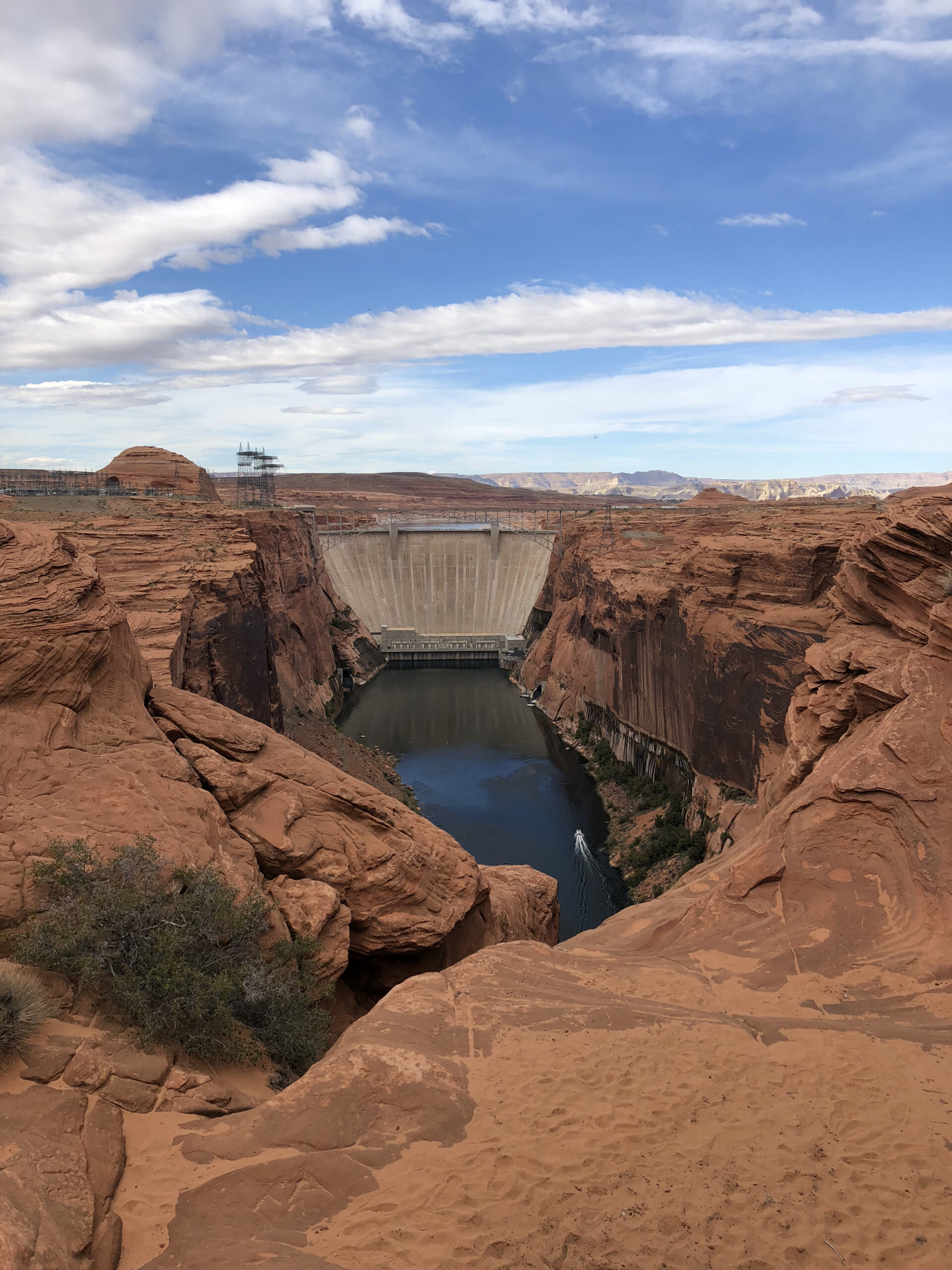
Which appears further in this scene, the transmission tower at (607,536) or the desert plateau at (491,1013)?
the transmission tower at (607,536)

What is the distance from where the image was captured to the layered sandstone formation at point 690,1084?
6812 mm

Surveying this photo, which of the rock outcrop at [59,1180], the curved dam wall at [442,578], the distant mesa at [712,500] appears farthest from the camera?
the distant mesa at [712,500]

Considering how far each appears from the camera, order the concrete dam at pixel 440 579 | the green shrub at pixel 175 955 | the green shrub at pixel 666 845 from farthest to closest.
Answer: the concrete dam at pixel 440 579 < the green shrub at pixel 666 845 < the green shrub at pixel 175 955

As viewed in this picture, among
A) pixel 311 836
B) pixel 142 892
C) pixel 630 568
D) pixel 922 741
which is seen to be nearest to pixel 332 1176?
pixel 142 892

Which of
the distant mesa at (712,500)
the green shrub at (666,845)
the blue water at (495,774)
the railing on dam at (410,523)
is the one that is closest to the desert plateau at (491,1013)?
the green shrub at (666,845)

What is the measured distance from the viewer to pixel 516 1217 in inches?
278

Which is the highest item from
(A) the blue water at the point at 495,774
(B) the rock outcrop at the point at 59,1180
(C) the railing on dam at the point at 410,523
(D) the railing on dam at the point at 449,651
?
(C) the railing on dam at the point at 410,523

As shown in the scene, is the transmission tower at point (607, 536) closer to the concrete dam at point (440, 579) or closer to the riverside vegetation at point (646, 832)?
the riverside vegetation at point (646, 832)

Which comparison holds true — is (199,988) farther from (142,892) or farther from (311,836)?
(311,836)

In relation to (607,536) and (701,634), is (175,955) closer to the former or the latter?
(701,634)

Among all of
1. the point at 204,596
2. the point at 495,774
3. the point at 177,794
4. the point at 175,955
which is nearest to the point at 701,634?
the point at 495,774

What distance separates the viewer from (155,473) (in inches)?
2025

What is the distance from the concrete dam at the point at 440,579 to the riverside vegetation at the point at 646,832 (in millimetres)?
30720

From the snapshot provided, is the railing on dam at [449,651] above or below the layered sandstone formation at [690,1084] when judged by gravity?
below
